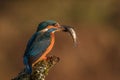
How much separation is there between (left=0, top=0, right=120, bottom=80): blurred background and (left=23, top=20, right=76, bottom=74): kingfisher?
965 cm

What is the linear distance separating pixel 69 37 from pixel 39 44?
1169 centimetres

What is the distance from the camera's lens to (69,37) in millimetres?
19125

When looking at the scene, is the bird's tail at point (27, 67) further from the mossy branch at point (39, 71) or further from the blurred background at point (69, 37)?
the blurred background at point (69, 37)

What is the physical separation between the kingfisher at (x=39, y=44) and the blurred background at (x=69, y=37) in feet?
31.6

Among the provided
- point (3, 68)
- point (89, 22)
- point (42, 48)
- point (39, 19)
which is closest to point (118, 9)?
point (89, 22)

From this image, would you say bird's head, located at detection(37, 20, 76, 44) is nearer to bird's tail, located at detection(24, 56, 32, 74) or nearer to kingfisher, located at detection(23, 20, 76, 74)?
kingfisher, located at detection(23, 20, 76, 74)

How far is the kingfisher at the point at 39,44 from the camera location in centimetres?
713

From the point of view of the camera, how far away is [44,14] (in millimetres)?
20672

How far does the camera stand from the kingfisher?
7134mm

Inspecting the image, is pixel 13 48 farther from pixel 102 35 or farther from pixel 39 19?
pixel 102 35

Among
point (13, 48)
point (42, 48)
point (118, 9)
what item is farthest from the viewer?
point (118, 9)

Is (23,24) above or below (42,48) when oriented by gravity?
below

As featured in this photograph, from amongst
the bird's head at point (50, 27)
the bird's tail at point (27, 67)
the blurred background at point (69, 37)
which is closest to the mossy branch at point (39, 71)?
the bird's tail at point (27, 67)

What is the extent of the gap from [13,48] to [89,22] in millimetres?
2358
